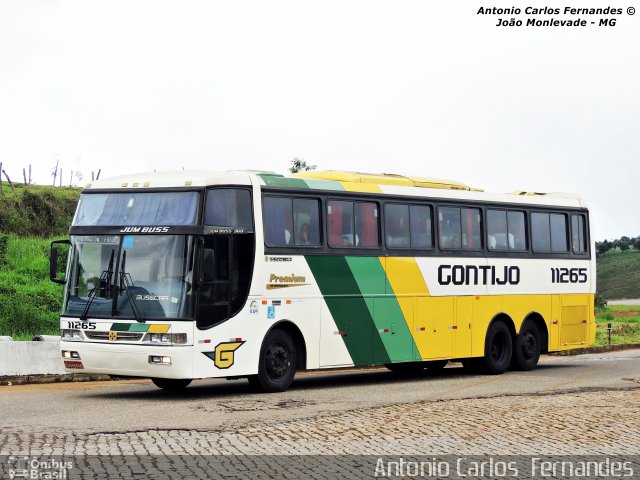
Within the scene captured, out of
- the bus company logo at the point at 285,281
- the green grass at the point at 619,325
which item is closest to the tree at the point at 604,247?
the green grass at the point at 619,325

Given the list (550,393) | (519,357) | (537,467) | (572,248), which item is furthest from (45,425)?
(572,248)

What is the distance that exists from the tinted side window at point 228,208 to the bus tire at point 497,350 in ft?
24.7

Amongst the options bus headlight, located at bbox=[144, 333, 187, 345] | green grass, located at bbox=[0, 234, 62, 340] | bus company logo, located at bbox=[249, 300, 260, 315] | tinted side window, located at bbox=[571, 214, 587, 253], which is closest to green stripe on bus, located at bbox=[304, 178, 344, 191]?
bus company logo, located at bbox=[249, 300, 260, 315]

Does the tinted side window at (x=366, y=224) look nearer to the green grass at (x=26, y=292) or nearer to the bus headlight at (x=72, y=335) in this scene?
the bus headlight at (x=72, y=335)

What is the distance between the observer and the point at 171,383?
20.7 m

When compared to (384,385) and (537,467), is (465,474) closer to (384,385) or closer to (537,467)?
(537,467)

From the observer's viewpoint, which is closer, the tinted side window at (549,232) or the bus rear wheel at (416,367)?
the bus rear wheel at (416,367)

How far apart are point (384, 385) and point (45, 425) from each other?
8805 mm

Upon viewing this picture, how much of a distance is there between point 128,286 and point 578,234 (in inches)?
498

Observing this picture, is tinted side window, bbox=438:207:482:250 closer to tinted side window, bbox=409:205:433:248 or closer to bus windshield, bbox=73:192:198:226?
tinted side window, bbox=409:205:433:248

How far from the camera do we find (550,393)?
63.7 ft

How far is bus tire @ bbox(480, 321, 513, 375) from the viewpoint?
2533 cm

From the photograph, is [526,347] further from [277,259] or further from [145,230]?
[145,230]

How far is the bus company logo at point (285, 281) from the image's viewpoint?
2006 centimetres
